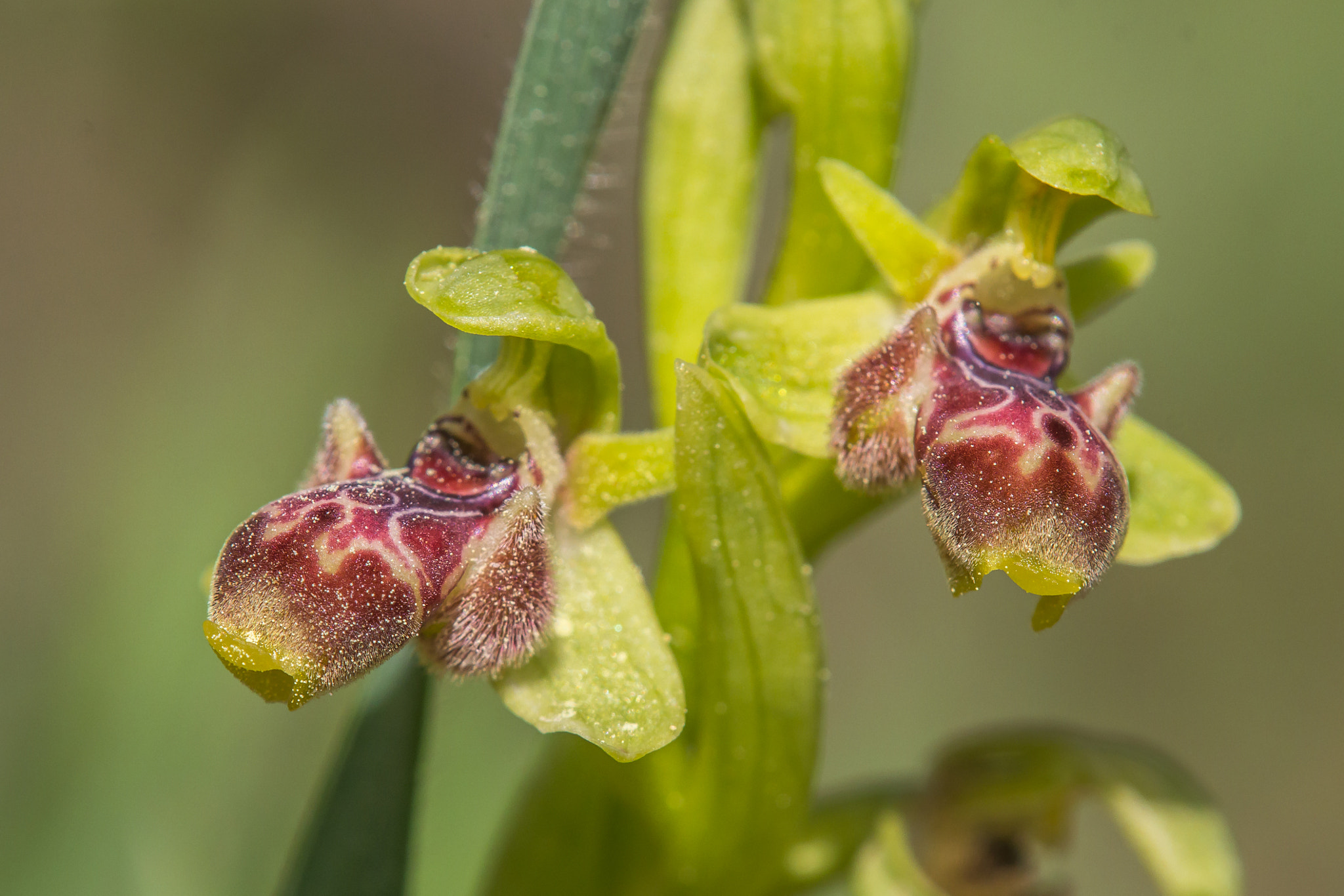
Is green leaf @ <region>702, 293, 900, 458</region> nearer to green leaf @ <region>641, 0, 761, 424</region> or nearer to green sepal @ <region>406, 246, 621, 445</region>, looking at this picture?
green sepal @ <region>406, 246, 621, 445</region>

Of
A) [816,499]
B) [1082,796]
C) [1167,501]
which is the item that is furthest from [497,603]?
[1082,796]

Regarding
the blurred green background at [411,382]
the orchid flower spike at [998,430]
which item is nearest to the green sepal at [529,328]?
the orchid flower spike at [998,430]

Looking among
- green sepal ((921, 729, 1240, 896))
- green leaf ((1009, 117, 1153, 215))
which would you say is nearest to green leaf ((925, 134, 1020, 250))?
green leaf ((1009, 117, 1153, 215))

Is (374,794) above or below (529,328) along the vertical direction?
below

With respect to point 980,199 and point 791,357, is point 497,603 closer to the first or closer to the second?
point 791,357

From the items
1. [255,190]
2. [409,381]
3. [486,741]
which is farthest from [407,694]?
[409,381]

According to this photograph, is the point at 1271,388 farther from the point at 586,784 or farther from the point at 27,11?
the point at 27,11
